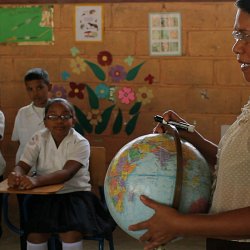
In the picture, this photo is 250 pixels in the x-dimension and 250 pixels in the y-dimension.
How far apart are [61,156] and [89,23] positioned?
5.20 feet

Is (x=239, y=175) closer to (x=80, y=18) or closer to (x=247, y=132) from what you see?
(x=247, y=132)

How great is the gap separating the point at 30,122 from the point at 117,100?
2.69ft

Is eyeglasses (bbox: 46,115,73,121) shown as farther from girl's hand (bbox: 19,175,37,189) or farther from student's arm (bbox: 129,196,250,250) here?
student's arm (bbox: 129,196,250,250)

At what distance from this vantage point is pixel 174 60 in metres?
4.61

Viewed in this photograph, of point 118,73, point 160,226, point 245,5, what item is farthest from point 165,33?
point 160,226

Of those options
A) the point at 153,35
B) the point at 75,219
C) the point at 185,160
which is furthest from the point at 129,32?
the point at 185,160

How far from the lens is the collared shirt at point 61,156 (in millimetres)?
3496

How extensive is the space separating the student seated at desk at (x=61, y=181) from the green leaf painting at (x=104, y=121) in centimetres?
116

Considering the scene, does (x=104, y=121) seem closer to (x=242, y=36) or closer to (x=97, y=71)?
(x=97, y=71)

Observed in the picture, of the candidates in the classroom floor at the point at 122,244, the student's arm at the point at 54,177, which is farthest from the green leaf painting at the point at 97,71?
the student's arm at the point at 54,177

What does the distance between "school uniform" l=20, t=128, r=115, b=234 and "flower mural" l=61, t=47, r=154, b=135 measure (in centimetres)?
117

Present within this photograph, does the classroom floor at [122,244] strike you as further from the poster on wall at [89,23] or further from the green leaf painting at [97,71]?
the poster on wall at [89,23]

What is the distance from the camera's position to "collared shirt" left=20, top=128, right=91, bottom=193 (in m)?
3.50

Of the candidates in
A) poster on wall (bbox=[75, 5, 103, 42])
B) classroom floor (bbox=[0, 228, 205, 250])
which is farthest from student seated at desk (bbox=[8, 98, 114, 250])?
poster on wall (bbox=[75, 5, 103, 42])
